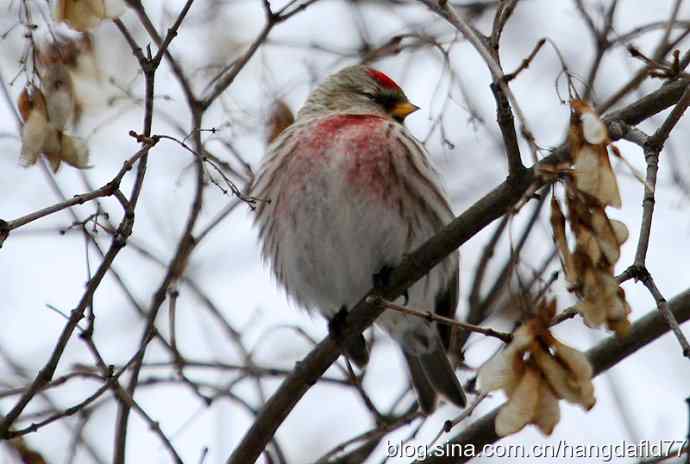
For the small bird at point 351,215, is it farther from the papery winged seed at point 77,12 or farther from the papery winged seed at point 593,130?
the papery winged seed at point 593,130

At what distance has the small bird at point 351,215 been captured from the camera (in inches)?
180

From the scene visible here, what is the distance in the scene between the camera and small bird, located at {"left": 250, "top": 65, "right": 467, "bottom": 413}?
4.57 m

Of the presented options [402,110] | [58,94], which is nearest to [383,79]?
[402,110]

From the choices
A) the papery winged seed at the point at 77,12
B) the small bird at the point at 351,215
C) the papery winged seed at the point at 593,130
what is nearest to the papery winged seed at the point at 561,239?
the papery winged seed at the point at 593,130

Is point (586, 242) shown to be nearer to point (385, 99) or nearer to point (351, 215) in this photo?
point (351, 215)

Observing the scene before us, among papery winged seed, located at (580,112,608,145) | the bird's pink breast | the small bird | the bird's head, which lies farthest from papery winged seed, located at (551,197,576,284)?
the bird's head

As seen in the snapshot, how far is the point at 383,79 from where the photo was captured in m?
5.56

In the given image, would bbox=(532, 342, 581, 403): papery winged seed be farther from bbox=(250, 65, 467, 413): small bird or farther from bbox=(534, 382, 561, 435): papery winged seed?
bbox=(250, 65, 467, 413): small bird

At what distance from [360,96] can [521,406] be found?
3338 millimetres

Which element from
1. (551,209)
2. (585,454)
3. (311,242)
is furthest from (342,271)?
(551,209)

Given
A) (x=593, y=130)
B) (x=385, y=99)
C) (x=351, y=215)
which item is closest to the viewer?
(x=593, y=130)

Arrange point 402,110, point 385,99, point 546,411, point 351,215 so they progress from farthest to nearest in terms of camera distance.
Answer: point 385,99 < point 402,110 < point 351,215 < point 546,411

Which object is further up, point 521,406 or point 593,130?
point 593,130

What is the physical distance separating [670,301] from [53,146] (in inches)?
81.4
